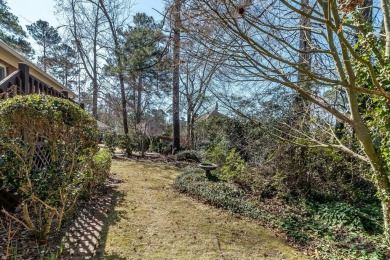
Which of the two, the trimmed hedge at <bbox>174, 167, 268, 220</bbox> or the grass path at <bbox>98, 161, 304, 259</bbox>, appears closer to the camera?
the grass path at <bbox>98, 161, 304, 259</bbox>

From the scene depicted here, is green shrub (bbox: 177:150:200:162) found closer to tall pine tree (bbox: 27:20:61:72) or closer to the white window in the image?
the white window

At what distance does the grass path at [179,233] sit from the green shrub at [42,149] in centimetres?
96

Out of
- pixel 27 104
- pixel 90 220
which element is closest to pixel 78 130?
pixel 27 104

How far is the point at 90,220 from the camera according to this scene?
13.6 ft

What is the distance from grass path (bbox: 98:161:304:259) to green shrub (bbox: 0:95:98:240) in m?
0.96

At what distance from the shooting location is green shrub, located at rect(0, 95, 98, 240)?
2.88 meters

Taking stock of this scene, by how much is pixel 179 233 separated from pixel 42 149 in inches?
101

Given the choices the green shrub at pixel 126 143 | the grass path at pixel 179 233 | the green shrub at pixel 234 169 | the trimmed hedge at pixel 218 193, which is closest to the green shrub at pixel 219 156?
the green shrub at pixel 234 169

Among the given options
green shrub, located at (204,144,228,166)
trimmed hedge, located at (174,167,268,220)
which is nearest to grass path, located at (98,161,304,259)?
trimmed hedge, located at (174,167,268,220)

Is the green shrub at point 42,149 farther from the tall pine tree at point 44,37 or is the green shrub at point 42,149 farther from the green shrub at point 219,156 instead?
the tall pine tree at point 44,37

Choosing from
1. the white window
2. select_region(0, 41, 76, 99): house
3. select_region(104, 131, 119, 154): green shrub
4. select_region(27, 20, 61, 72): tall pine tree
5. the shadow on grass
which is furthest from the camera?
select_region(27, 20, 61, 72): tall pine tree

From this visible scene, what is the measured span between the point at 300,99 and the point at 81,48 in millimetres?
16674

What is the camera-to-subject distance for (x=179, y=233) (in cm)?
398

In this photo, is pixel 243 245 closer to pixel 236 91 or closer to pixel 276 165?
pixel 276 165
